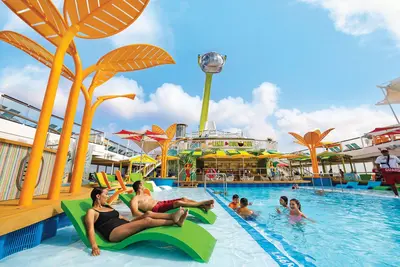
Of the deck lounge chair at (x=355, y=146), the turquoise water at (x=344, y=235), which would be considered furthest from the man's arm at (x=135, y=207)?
the deck lounge chair at (x=355, y=146)

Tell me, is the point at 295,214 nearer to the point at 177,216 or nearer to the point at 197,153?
the point at 177,216

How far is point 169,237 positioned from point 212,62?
1620 inches

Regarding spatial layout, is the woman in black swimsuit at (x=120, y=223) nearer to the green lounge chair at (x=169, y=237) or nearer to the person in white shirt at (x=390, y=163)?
the green lounge chair at (x=169, y=237)

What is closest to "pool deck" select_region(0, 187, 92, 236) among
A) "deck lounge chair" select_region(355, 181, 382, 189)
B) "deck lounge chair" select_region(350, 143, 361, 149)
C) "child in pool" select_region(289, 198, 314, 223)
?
"child in pool" select_region(289, 198, 314, 223)

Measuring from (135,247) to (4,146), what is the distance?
2587 mm

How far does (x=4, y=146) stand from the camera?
10.1 feet

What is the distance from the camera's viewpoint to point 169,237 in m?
2.19

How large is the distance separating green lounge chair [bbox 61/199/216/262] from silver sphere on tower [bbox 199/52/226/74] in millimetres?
40560

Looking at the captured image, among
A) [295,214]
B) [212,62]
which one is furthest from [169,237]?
[212,62]

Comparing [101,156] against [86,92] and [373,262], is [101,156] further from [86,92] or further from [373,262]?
[373,262]

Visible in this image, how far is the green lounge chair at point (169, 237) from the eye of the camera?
217 centimetres

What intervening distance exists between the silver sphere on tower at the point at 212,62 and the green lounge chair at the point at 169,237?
133 ft

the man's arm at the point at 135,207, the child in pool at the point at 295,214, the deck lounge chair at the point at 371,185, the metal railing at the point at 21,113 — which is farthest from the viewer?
the deck lounge chair at the point at 371,185


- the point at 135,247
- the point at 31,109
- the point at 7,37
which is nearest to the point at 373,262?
the point at 135,247
